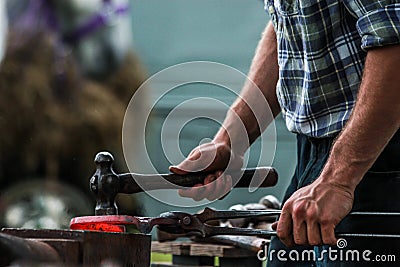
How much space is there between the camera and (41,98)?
25.3 ft

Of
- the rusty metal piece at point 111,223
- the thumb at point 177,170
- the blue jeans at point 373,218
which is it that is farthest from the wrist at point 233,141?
the rusty metal piece at point 111,223

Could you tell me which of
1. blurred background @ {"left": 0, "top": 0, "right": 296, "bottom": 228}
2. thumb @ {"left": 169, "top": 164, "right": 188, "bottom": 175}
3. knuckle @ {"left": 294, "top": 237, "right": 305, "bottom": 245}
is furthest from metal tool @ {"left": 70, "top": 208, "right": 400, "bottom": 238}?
blurred background @ {"left": 0, "top": 0, "right": 296, "bottom": 228}

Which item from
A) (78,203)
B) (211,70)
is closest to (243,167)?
(211,70)

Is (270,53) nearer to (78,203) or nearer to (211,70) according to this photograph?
(211,70)

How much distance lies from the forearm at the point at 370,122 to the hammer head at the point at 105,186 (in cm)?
53

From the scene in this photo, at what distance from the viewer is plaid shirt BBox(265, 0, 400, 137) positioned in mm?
2551

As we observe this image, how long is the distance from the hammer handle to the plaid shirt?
0.77 ft

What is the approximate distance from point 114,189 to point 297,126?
475 millimetres

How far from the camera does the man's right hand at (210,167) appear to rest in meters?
2.86

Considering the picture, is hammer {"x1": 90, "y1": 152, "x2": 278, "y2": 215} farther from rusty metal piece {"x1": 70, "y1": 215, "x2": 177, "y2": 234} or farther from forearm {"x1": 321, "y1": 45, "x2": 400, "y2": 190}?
forearm {"x1": 321, "y1": 45, "x2": 400, "y2": 190}

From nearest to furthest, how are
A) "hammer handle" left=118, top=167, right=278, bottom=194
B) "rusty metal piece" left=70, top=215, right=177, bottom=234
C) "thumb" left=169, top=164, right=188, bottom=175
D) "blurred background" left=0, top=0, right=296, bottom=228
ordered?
1. "rusty metal piece" left=70, top=215, right=177, bottom=234
2. "hammer handle" left=118, top=167, right=278, bottom=194
3. "thumb" left=169, top=164, right=188, bottom=175
4. "blurred background" left=0, top=0, right=296, bottom=228

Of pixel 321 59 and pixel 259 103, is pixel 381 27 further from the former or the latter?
pixel 259 103

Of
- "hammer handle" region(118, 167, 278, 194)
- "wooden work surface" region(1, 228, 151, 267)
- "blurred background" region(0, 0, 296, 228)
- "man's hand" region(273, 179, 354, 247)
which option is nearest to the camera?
"wooden work surface" region(1, 228, 151, 267)

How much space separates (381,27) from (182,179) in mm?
709
